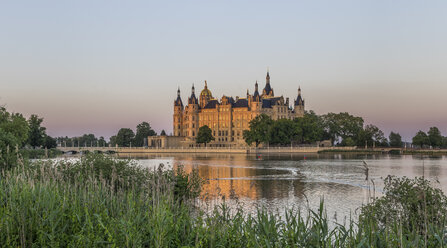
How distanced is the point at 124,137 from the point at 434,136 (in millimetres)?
112104

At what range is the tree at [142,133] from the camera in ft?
596

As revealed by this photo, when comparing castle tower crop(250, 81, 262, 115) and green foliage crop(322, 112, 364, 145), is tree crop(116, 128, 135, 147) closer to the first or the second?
castle tower crop(250, 81, 262, 115)

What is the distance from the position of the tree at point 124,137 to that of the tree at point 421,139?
10459 cm

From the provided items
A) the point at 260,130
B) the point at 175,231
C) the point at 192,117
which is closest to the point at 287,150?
the point at 260,130

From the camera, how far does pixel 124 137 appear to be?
569 ft

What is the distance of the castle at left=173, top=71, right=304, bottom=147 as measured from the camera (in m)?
176

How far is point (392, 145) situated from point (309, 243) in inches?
6101

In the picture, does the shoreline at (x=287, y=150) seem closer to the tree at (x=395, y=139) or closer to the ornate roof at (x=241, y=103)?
the tree at (x=395, y=139)

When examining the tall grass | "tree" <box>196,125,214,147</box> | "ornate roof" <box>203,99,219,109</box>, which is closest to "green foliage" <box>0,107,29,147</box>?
the tall grass

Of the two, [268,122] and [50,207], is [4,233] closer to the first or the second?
[50,207]

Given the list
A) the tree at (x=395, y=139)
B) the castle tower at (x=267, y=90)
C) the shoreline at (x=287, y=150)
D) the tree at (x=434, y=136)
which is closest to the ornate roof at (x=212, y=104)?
the castle tower at (x=267, y=90)

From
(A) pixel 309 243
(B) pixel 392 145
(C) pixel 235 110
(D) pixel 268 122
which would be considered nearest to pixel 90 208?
(A) pixel 309 243

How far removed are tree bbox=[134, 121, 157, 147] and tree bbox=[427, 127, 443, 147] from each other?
109 meters

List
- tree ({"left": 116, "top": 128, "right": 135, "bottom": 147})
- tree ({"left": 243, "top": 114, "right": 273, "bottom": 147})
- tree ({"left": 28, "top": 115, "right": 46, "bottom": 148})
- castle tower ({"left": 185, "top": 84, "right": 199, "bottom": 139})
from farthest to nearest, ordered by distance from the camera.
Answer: castle tower ({"left": 185, "top": 84, "right": 199, "bottom": 139}) < tree ({"left": 116, "top": 128, "right": 135, "bottom": 147}) < tree ({"left": 243, "top": 114, "right": 273, "bottom": 147}) < tree ({"left": 28, "top": 115, "right": 46, "bottom": 148})
